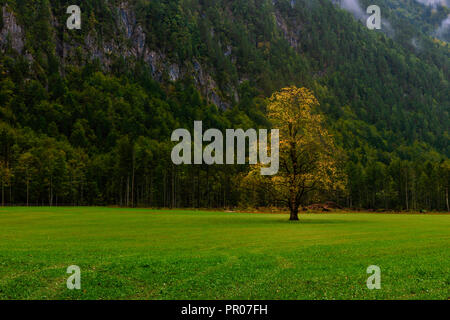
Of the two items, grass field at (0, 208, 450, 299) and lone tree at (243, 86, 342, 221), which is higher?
lone tree at (243, 86, 342, 221)

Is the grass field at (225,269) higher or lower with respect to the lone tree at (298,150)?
lower

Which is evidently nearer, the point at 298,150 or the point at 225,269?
the point at 225,269

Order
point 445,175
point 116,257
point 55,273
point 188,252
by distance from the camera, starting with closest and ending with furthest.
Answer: point 55,273 → point 116,257 → point 188,252 → point 445,175

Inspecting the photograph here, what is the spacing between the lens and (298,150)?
52.0 m

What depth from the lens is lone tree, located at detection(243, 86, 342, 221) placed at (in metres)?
50.2

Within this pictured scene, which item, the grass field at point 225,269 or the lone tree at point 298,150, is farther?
the lone tree at point 298,150

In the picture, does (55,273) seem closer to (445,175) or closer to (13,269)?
(13,269)

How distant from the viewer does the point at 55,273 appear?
54.5 ft

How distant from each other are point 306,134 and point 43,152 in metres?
119

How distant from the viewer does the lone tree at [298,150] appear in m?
50.2

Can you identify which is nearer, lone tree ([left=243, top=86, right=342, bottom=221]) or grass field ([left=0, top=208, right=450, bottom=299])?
grass field ([left=0, top=208, right=450, bottom=299])

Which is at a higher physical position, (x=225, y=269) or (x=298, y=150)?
(x=298, y=150)
